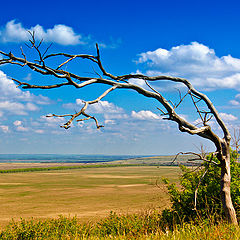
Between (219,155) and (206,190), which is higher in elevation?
(219,155)

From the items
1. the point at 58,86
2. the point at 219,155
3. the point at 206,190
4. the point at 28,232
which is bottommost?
the point at 28,232

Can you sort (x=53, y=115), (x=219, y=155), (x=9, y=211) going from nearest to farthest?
(x=53, y=115)
(x=219, y=155)
(x=9, y=211)

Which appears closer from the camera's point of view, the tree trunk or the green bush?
the tree trunk

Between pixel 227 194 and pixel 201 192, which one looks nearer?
pixel 227 194

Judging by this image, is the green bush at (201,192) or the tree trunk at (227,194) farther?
the green bush at (201,192)

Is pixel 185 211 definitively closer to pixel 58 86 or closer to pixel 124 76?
pixel 124 76

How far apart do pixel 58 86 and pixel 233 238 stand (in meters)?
4.26

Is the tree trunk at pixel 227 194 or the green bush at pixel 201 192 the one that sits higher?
the tree trunk at pixel 227 194

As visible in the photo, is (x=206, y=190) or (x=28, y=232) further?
(x=28, y=232)

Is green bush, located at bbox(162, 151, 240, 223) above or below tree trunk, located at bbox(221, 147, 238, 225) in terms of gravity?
below

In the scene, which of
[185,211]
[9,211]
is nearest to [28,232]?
[185,211]

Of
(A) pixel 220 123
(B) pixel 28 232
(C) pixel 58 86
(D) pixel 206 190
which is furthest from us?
(B) pixel 28 232

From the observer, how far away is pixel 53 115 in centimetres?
532

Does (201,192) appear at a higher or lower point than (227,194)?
lower
